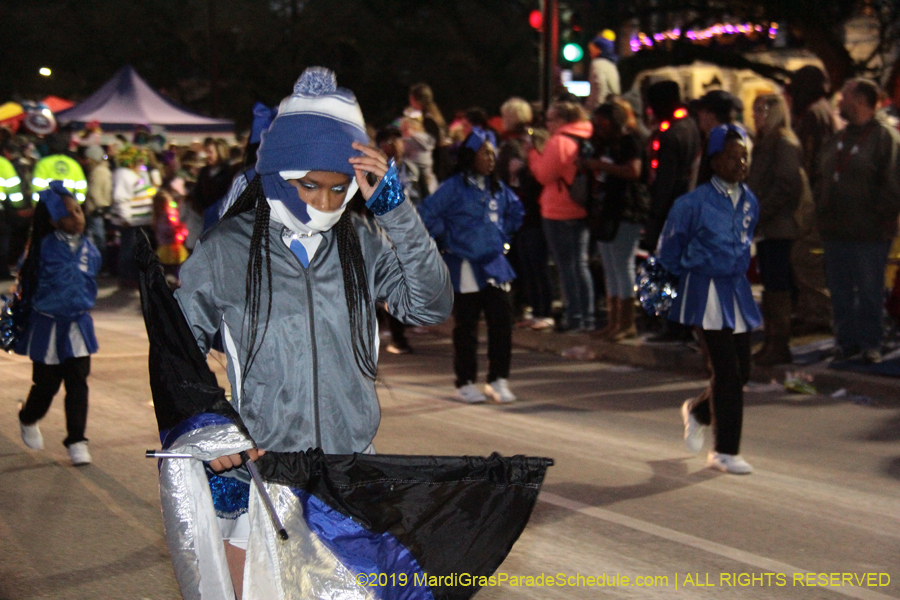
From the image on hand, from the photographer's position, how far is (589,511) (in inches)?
234

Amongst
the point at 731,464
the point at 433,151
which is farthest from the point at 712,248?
the point at 433,151

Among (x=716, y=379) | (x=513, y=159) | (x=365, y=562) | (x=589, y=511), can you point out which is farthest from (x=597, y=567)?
(x=513, y=159)

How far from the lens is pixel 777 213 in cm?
957

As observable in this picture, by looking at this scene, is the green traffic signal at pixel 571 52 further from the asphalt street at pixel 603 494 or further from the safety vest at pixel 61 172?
the safety vest at pixel 61 172

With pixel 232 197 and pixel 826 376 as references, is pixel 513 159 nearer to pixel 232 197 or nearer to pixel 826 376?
pixel 826 376

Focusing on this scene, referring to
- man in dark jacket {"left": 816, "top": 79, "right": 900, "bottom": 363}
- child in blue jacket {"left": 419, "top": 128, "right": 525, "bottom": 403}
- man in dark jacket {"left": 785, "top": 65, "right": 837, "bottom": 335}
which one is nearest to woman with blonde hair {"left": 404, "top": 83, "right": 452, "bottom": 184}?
child in blue jacket {"left": 419, "top": 128, "right": 525, "bottom": 403}

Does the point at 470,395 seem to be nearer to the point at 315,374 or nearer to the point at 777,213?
the point at 777,213

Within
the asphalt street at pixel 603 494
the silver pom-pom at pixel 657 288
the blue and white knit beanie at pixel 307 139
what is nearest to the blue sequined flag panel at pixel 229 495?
the blue and white knit beanie at pixel 307 139

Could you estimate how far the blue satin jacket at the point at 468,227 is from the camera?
8.46 meters

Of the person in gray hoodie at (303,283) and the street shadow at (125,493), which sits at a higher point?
the person in gray hoodie at (303,283)

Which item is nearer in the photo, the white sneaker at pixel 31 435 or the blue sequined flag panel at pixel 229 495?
the blue sequined flag panel at pixel 229 495

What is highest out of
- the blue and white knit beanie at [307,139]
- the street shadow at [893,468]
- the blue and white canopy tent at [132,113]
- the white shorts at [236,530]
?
the blue and white canopy tent at [132,113]

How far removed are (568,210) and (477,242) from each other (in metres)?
2.90

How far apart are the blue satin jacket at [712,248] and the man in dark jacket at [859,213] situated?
122 inches
